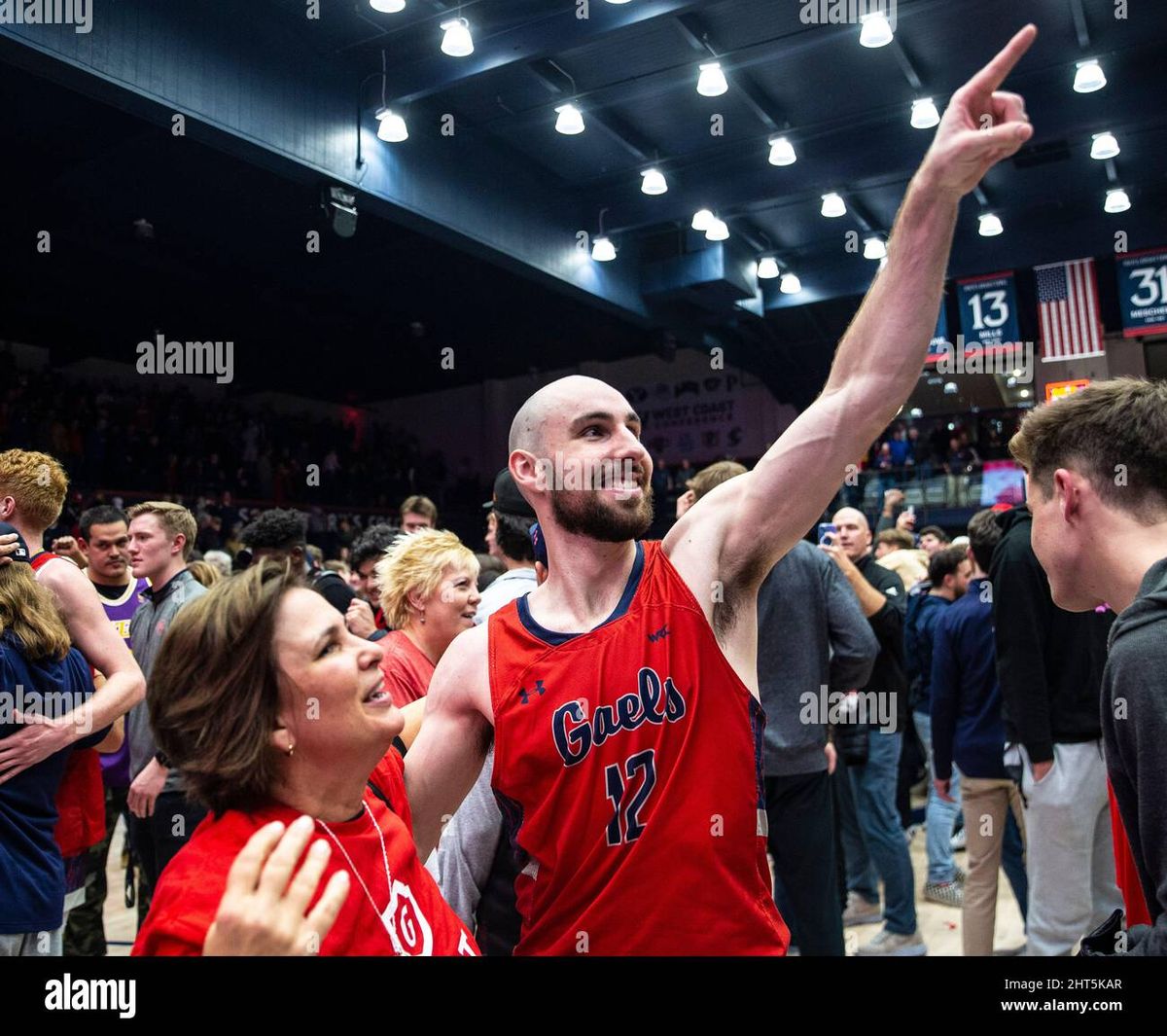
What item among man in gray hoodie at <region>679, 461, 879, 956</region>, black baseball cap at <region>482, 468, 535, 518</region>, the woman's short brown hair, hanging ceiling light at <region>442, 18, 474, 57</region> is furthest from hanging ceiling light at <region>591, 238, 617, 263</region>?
the woman's short brown hair

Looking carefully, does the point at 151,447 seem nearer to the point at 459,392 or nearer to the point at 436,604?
the point at 459,392

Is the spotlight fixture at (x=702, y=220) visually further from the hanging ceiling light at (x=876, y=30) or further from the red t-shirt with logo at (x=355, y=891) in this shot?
the red t-shirt with logo at (x=355, y=891)

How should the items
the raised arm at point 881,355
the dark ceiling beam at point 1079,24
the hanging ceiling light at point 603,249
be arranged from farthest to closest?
1. the hanging ceiling light at point 603,249
2. the dark ceiling beam at point 1079,24
3. the raised arm at point 881,355

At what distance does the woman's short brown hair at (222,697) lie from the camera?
138cm

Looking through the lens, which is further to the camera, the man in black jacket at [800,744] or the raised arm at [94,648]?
the man in black jacket at [800,744]

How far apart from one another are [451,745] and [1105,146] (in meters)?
9.96

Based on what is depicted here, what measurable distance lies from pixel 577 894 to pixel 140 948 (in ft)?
2.34

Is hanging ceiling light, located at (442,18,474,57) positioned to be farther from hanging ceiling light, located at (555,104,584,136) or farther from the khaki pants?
the khaki pants

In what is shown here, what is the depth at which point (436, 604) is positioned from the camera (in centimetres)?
307

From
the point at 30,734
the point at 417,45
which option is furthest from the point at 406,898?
the point at 417,45

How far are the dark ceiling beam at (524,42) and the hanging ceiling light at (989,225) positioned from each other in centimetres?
539

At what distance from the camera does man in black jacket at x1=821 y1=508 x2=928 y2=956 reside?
4312mm

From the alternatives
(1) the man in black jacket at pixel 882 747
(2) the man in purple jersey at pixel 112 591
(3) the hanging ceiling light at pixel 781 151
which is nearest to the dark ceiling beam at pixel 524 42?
(3) the hanging ceiling light at pixel 781 151

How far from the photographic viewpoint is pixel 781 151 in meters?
9.28
